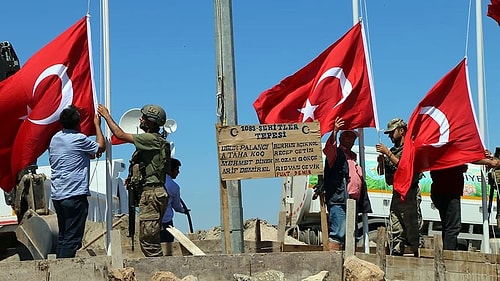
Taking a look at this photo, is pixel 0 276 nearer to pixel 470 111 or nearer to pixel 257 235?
pixel 257 235

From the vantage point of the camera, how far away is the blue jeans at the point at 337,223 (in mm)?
10672

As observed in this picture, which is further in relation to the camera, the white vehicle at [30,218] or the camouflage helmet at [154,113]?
the white vehicle at [30,218]

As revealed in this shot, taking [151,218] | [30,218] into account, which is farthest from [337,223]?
[30,218]

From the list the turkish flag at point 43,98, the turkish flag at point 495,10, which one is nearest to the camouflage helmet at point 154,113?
the turkish flag at point 43,98

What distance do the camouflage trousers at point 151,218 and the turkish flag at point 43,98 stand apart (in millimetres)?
1184

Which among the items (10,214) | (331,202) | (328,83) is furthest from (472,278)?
(10,214)

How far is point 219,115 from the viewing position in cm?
998

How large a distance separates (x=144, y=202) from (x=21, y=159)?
1.73m

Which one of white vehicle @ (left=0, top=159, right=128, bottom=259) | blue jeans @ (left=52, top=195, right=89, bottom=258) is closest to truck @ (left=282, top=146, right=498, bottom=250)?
white vehicle @ (left=0, top=159, right=128, bottom=259)

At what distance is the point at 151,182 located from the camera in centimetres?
973

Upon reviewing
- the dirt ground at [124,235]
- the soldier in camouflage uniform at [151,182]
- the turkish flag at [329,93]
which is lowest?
the dirt ground at [124,235]

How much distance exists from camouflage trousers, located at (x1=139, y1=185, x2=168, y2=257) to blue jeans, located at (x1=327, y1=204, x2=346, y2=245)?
7.50ft

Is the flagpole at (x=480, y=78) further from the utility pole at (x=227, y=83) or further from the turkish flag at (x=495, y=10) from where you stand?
the utility pole at (x=227, y=83)

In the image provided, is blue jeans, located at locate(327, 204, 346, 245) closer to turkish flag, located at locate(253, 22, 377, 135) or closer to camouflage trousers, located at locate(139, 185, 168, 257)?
turkish flag, located at locate(253, 22, 377, 135)
